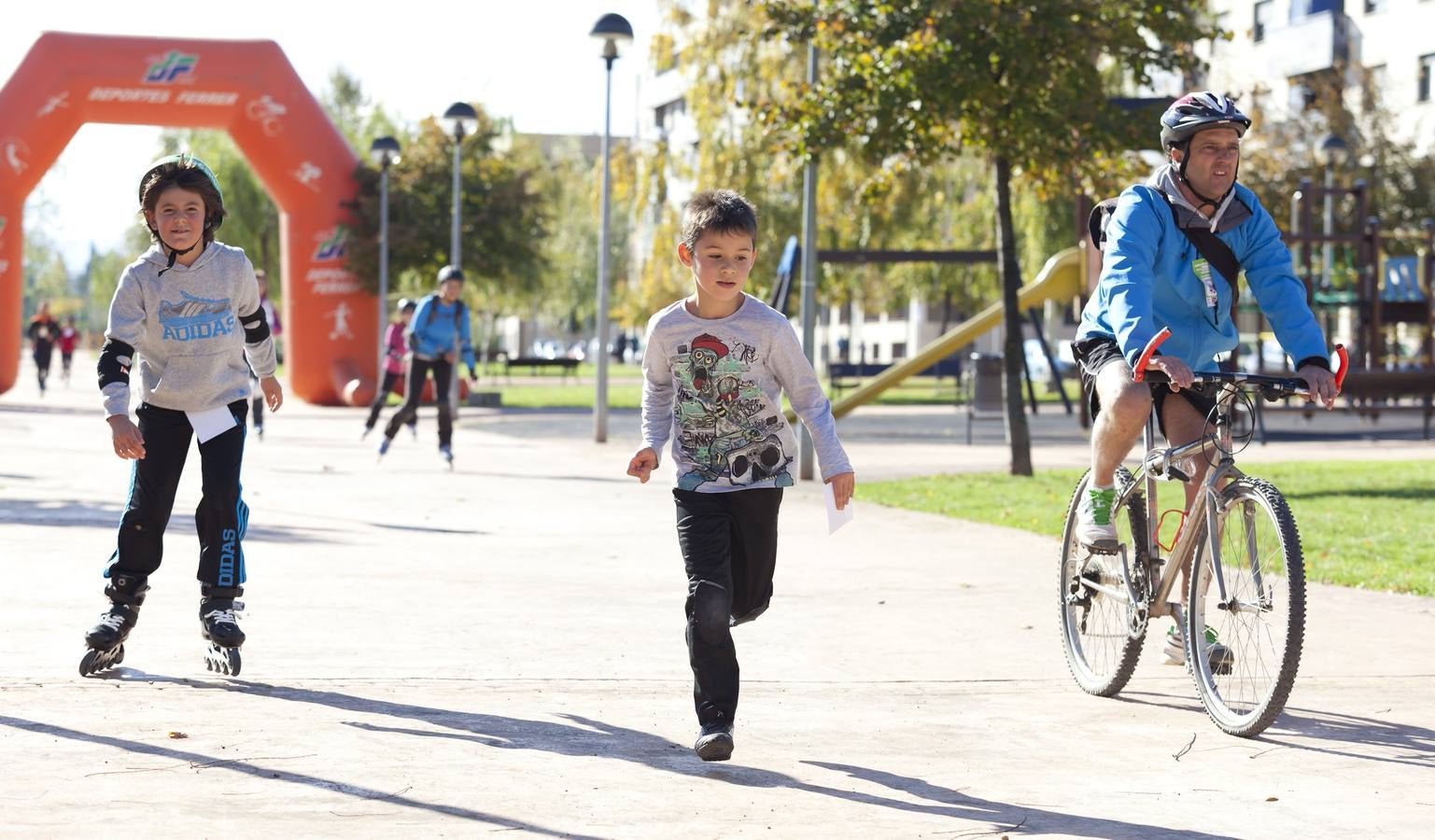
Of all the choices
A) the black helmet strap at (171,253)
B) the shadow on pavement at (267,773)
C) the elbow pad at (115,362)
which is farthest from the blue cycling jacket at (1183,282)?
Answer: the elbow pad at (115,362)

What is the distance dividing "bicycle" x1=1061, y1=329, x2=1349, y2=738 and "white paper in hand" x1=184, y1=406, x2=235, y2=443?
2749 mm

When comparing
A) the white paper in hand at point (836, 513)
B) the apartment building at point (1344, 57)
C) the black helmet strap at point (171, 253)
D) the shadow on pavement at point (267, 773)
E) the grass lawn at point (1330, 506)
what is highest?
the apartment building at point (1344, 57)

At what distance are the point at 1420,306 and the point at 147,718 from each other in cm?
2518

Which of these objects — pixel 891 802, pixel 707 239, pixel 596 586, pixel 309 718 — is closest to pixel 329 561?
pixel 596 586

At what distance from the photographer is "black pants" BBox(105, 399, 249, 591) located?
21.2 feet

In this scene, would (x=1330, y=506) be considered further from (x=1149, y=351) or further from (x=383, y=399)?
(x=383, y=399)

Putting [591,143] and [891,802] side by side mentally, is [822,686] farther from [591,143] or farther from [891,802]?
[591,143]

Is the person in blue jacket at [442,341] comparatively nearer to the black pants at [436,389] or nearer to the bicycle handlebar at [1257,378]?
the black pants at [436,389]

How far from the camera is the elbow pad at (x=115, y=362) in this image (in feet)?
20.8

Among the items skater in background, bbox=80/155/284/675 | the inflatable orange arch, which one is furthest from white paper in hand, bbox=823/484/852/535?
the inflatable orange arch

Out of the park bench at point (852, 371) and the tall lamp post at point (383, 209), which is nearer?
the tall lamp post at point (383, 209)

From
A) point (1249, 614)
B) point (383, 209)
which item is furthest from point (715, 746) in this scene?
point (383, 209)

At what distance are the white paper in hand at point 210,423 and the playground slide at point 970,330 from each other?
14439mm

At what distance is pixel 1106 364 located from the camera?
5.84 metres
